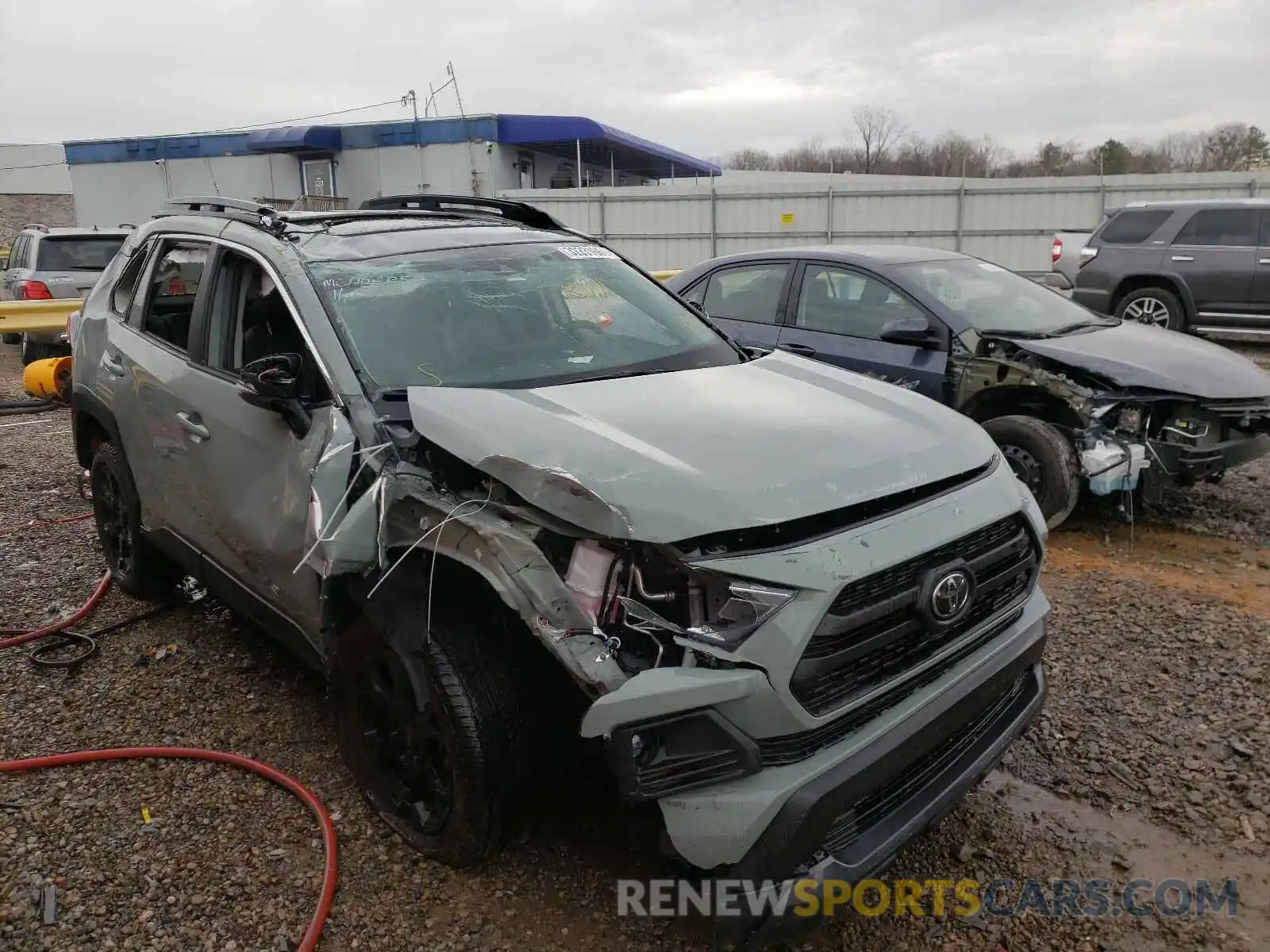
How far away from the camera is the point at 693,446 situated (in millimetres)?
2404

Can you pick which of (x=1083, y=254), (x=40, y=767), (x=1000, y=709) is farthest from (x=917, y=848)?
(x=1083, y=254)

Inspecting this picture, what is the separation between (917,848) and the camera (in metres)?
2.75

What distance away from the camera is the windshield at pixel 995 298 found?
223 inches

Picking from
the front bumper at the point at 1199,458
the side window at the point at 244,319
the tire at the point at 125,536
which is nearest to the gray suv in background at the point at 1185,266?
the front bumper at the point at 1199,458

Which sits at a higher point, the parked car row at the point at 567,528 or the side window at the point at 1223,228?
the side window at the point at 1223,228

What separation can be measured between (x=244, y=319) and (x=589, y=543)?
6.18ft

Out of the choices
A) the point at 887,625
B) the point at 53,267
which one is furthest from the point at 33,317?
the point at 887,625

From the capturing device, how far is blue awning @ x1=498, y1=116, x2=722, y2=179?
2809 cm

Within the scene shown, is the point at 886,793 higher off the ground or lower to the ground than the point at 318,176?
lower

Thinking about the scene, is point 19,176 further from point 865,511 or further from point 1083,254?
point 865,511

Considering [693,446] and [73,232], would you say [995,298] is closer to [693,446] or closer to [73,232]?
[693,446]

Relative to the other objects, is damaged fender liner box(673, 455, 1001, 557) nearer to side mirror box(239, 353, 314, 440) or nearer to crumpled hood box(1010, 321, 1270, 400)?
side mirror box(239, 353, 314, 440)

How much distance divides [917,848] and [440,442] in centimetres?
183

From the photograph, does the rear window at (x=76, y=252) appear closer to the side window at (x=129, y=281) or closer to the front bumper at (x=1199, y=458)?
the side window at (x=129, y=281)
